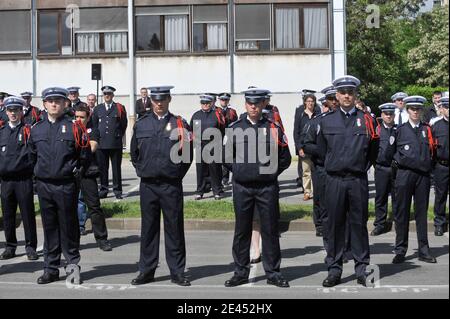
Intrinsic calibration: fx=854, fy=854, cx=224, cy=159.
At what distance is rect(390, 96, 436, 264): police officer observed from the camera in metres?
11.2

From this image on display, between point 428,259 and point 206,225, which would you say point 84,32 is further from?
point 428,259

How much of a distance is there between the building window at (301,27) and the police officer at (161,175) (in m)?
19.9

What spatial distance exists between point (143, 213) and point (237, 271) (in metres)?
1.33

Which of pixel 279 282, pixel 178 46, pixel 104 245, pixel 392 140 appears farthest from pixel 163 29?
pixel 279 282

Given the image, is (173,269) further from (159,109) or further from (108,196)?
(108,196)

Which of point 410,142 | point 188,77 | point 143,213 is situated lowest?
point 143,213

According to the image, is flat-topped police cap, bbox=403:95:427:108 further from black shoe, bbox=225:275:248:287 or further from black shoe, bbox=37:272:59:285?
black shoe, bbox=37:272:59:285

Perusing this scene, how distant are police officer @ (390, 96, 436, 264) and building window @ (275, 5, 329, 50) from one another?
18.5m

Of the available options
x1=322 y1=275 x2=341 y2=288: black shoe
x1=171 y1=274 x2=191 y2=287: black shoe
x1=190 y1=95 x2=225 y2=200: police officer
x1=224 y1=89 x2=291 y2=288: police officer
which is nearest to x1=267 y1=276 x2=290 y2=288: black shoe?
x1=224 y1=89 x2=291 y2=288: police officer

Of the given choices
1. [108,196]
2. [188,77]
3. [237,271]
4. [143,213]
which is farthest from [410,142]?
[188,77]

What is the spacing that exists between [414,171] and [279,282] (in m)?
2.65
